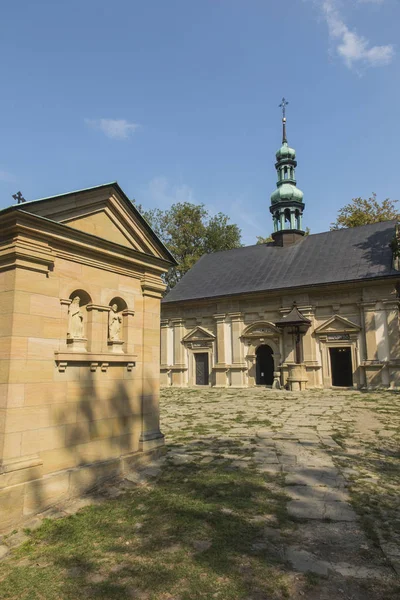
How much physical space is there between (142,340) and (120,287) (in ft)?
3.43

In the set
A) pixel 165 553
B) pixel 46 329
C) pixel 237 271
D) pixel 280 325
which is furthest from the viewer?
pixel 237 271

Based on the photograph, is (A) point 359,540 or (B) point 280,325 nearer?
(A) point 359,540

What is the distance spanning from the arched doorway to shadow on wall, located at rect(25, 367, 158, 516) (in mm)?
17562

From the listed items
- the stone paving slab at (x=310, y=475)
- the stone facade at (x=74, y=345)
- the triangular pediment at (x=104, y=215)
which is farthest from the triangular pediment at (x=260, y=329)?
the stone facade at (x=74, y=345)

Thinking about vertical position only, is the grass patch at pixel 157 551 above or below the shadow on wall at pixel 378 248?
below

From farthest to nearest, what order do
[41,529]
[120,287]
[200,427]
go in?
[200,427] < [120,287] < [41,529]

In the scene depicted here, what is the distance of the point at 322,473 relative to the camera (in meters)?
6.15

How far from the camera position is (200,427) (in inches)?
407

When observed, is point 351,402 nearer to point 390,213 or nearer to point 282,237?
point 282,237

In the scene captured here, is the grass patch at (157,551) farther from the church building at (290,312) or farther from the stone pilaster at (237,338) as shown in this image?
the stone pilaster at (237,338)

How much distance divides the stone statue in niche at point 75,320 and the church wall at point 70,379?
0.19 feet

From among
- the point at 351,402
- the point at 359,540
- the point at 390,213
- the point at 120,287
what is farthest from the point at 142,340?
the point at 390,213

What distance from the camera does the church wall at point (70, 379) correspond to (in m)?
5.00

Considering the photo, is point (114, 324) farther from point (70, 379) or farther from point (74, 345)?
point (70, 379)
